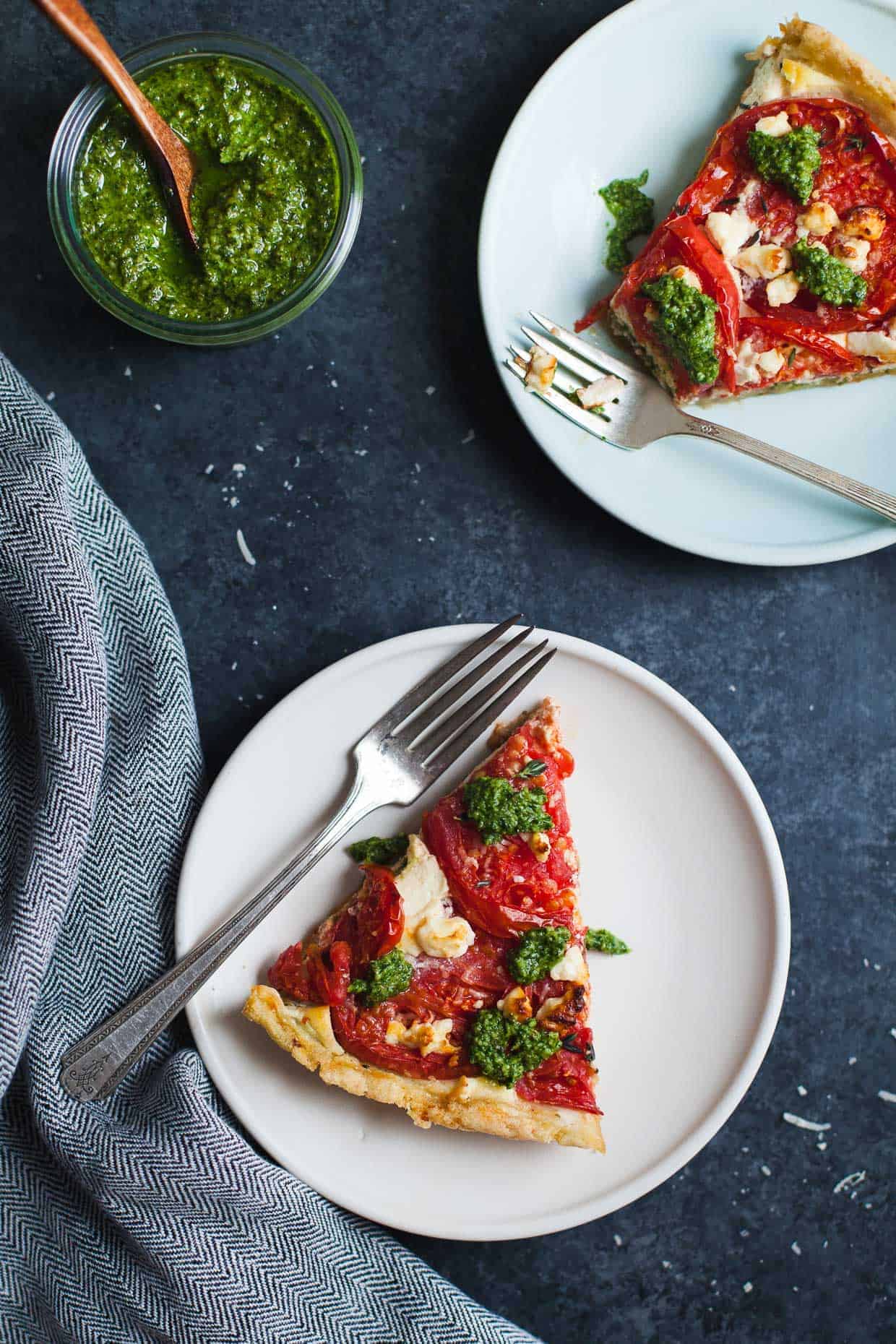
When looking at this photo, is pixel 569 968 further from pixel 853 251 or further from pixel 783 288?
pixel 853 251

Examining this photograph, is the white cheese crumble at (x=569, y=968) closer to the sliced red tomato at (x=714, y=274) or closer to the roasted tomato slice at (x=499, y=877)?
the roasted tomato slice at (x=499, y=877)

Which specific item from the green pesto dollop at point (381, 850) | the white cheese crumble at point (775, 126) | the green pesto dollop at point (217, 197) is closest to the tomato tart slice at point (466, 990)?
the green pesto dollop at point (381, 850)

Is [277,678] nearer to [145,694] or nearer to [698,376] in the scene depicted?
[145,694]

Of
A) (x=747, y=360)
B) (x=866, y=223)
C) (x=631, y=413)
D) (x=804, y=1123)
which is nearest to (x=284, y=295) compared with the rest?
(x=631, y=413)

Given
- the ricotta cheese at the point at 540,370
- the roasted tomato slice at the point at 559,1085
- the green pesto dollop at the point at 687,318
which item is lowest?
the roasted tomato slice at the point at 559,1085

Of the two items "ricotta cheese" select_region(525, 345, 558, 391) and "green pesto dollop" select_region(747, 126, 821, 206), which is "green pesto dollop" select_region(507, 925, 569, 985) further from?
"green pesto dollop" select_region(747, 126, 821, 206)

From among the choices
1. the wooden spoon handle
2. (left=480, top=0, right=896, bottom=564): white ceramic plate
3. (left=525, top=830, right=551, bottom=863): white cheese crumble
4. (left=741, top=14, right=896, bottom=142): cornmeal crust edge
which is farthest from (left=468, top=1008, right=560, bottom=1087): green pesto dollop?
(left=741, top=14, right=896, bottom=142): cornmeal crust edge
